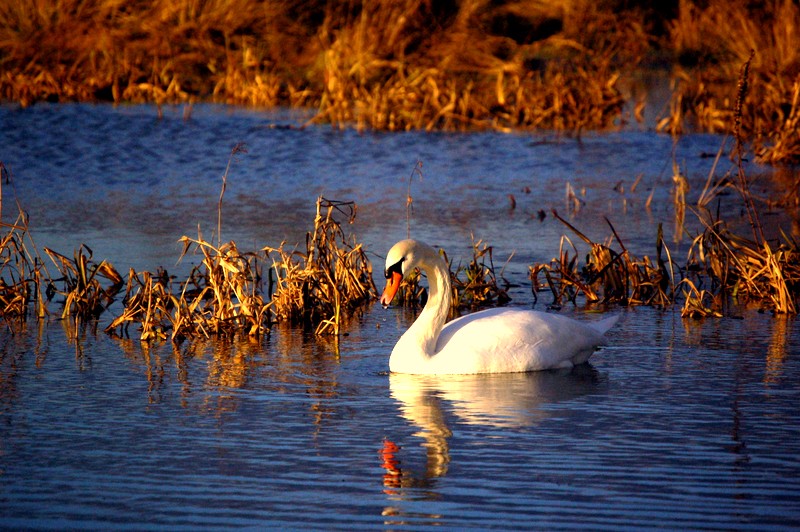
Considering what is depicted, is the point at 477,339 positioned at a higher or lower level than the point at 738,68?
lower

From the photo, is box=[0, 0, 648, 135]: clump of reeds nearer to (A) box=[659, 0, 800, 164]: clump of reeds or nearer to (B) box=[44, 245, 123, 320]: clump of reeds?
(A) box=[659, 0, 800, 164]: clump of reeds

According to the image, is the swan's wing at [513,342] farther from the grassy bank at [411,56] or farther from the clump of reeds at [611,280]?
the grassy bank at [411,56]

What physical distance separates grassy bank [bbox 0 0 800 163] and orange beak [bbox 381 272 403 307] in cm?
1134

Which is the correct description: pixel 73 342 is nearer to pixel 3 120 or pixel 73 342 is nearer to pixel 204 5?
pixel 3 120

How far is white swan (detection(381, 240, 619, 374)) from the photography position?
7.76 metres

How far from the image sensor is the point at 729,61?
78.2 feet

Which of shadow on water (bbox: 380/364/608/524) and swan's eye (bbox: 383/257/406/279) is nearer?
Answer: shadow on water (bbox: 380/364/608/524)

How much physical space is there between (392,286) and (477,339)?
58cm

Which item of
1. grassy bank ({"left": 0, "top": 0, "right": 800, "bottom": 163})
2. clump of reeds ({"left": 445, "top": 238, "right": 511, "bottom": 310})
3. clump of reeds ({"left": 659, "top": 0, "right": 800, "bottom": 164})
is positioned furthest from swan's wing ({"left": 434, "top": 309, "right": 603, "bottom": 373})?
grassy bank ({"left": 0, "top": 0, "right": 800, "bottom": 163})

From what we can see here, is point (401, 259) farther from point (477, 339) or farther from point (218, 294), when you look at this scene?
point (218, 294)

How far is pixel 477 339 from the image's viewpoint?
7.79 meters

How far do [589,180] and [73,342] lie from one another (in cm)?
897

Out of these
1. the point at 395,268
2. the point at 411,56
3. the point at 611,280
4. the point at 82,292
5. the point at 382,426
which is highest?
A: the point at 411,56

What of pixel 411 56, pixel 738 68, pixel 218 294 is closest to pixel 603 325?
pixel 218 294
